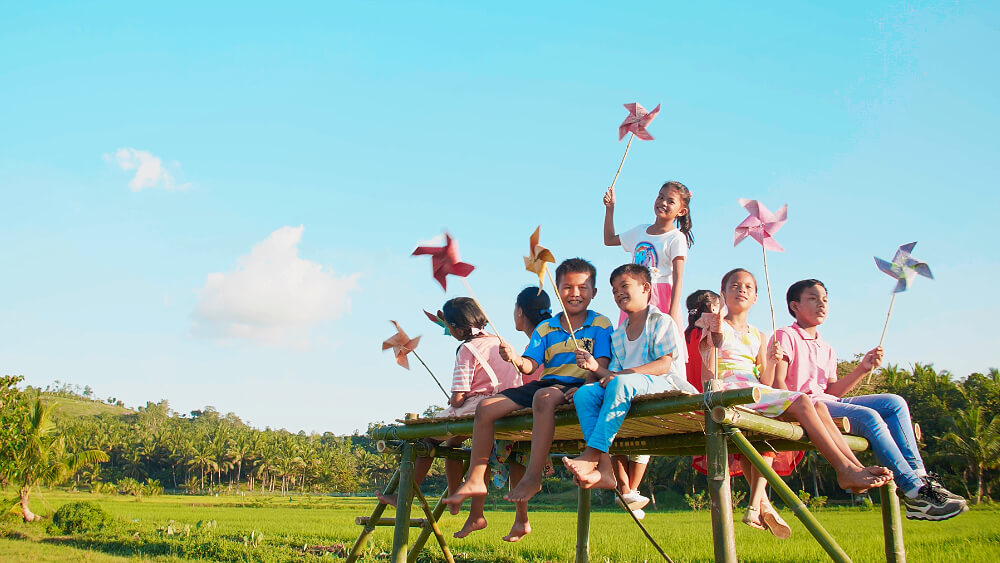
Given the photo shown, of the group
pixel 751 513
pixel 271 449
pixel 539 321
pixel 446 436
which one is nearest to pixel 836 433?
pixel 751 513

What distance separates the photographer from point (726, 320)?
5047 mm

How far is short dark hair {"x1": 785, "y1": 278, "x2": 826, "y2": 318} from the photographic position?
5176 millimetres

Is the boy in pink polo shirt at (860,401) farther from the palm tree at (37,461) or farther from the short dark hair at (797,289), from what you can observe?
the palm tree at (37,461)

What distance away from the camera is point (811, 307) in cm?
510

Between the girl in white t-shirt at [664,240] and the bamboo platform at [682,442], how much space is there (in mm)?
984

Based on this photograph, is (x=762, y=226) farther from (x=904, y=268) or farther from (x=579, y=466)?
(x=579, y=466)

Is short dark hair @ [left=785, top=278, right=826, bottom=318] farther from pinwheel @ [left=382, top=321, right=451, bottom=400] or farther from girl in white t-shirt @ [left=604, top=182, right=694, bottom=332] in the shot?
pinwheel @ [left=382, top=321, right=451, bottom=400]

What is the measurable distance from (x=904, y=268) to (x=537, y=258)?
254 centimetres

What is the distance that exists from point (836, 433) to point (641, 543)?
1412 centimetres

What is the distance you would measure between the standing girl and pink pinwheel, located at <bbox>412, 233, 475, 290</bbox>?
1501mm

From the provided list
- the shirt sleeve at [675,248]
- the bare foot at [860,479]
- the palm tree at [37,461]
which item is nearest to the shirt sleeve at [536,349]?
the shirt sleeve at [675,248]

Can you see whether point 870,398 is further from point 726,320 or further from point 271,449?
point 271,449

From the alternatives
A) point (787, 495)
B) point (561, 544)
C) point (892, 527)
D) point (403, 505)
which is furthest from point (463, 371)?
point (561, 544)

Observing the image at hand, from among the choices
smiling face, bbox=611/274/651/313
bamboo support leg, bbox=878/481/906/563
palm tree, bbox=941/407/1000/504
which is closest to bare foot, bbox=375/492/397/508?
smiling face, bbox=611/274/651/313
